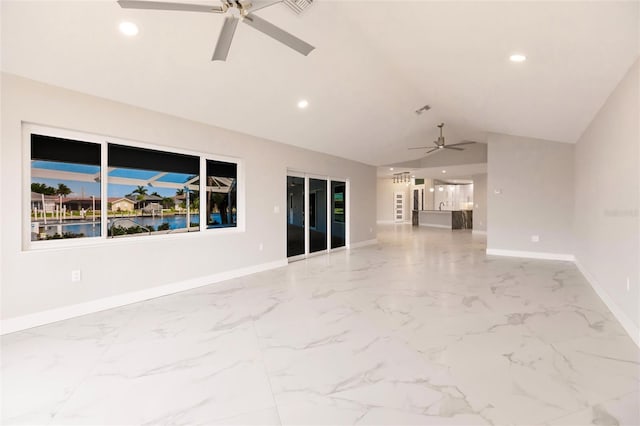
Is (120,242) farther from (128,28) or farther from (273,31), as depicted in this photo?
(273,31)

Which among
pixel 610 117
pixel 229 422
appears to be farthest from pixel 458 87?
pixel 229 422

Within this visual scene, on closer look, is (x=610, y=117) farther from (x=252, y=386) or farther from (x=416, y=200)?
(x=416, y=200)

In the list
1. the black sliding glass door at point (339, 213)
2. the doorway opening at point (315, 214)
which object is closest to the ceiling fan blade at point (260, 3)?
the doorway opening at point (315, 214)

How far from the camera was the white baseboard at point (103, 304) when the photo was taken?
3.18m

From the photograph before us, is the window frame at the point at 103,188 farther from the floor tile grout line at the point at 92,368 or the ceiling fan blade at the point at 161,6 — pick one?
the ceiling fan blade at the point at 161,6

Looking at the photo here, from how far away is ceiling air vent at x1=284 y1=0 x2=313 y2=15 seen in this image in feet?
9.51

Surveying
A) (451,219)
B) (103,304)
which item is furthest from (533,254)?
(103,304)

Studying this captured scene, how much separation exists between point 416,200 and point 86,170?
1753 centimetres

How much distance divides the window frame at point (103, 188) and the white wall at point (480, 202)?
10.3 metres

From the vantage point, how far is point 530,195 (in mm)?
7125

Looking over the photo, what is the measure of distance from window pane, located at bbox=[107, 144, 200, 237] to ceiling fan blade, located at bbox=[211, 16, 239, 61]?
234cm

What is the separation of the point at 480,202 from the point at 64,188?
12958mm

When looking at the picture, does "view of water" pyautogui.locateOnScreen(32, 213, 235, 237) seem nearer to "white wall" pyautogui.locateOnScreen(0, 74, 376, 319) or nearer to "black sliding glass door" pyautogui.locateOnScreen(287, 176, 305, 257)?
"white wall" pyautogui.locateOnScreen(0, 74, 376, 319)

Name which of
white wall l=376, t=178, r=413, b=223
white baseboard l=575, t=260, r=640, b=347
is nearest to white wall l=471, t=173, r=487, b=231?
white wall l=376, t=178, r=413, b=223
